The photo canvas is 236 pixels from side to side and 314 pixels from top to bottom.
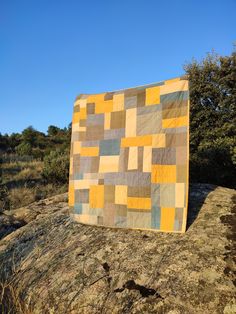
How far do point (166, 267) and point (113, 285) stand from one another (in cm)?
49

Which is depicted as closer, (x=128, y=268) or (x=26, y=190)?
(x=128, y=268)

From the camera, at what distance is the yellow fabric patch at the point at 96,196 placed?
3658 mm

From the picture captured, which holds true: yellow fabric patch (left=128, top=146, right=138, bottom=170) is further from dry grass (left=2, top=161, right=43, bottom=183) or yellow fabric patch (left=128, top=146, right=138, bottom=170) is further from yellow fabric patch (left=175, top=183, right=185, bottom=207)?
dry grass (left=2, top=161, right=43, bottom=183)

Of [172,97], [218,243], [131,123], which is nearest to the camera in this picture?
[218,243]

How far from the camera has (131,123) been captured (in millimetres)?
3555

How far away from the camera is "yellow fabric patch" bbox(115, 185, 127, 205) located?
347cm

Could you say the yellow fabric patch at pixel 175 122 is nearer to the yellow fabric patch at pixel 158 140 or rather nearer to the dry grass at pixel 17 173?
the yellow fabric patch at pixel 158 140

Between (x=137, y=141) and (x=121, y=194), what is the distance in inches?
27.0

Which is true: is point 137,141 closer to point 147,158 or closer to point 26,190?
point 147,158

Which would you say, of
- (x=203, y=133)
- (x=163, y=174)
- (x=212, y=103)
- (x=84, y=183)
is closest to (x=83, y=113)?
(x=84, y=183)

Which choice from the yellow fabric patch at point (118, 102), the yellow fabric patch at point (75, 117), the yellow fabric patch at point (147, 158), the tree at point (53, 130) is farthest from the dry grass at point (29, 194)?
the tree at point (53, 130)

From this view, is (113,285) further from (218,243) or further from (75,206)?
(75,206)

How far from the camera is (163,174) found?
3223 millimetres

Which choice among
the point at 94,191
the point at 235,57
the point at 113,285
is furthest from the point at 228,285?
the point at 235,57
